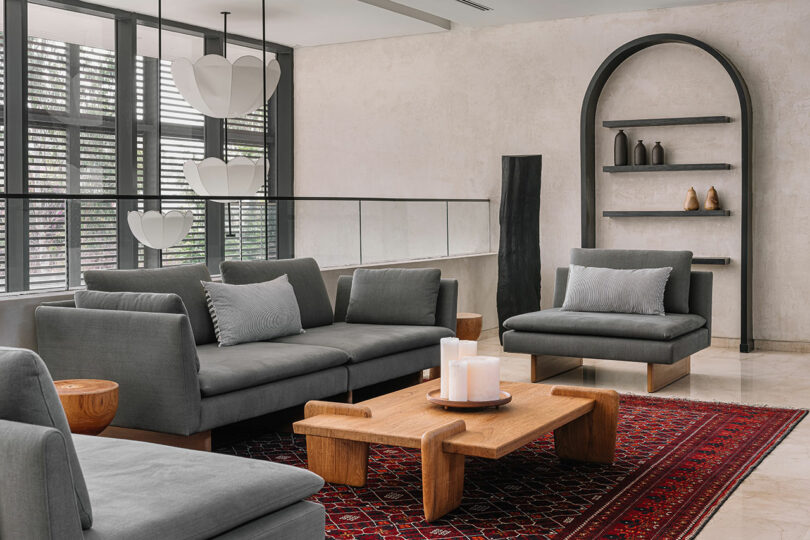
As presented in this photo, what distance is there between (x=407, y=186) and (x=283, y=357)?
4737 millimetres

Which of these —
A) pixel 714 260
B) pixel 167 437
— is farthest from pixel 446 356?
pixel 714 260

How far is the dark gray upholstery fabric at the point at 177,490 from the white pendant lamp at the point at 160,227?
3.89 metres

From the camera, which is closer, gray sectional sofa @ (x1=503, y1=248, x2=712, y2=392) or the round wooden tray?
the round wooden tray

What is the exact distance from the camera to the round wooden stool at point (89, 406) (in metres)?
3.47

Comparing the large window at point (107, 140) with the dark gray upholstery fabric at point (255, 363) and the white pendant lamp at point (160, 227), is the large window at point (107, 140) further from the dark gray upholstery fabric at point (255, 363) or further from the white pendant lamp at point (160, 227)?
the dark gray upholstery fabric at point (255, 363)

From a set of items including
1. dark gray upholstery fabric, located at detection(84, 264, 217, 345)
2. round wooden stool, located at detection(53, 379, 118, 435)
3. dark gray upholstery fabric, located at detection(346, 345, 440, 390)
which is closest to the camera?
round wooden stool, located at detection(53, 379, 118, 435)

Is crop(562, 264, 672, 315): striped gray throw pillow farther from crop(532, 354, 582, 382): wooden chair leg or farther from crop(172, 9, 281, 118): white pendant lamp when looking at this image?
crop(172, 9, 281, 118): white pendant lamp

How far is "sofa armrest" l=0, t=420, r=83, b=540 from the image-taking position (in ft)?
5.76

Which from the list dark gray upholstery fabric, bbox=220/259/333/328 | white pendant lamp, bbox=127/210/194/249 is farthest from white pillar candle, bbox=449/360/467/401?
white pendant lamp, bbox=127/210/194/249

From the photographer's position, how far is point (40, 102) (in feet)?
23.4

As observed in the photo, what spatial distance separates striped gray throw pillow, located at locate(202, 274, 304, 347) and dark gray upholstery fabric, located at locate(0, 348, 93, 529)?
2615 mm

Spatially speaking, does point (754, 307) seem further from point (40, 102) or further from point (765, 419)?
point (40, 102)

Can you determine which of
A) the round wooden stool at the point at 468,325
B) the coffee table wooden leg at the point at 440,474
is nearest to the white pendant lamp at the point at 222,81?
the round wooden stool at the point at 468,325

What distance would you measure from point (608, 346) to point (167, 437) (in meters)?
2.72
